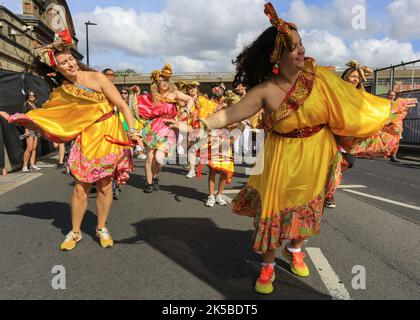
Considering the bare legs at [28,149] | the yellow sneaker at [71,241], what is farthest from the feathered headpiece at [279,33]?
the bare legs at [28,149]

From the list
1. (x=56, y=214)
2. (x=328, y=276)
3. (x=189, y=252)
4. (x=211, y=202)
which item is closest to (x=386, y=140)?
(x=328, y=276)

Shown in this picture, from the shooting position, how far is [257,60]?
2.71 metres

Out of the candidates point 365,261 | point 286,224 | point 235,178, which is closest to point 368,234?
point 365,261

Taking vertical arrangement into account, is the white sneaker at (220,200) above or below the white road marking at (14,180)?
above

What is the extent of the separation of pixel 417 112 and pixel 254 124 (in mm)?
9549

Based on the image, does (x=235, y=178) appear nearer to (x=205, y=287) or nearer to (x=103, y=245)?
(x=103, y=245)

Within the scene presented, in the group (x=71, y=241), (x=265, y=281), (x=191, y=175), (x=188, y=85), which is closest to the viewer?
(x=265, y=281)

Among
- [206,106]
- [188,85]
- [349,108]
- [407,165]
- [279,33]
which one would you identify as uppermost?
[188,85]

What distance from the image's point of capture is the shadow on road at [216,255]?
9.12 feet

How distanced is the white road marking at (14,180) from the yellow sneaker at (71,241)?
3205mm

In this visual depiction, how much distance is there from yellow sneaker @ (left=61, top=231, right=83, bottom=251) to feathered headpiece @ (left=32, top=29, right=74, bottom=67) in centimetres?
161

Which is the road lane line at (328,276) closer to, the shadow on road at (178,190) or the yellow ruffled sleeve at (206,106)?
the shadow on road at (178,190)

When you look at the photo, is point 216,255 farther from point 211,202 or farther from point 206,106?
point 206,106

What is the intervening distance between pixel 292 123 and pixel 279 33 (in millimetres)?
590
